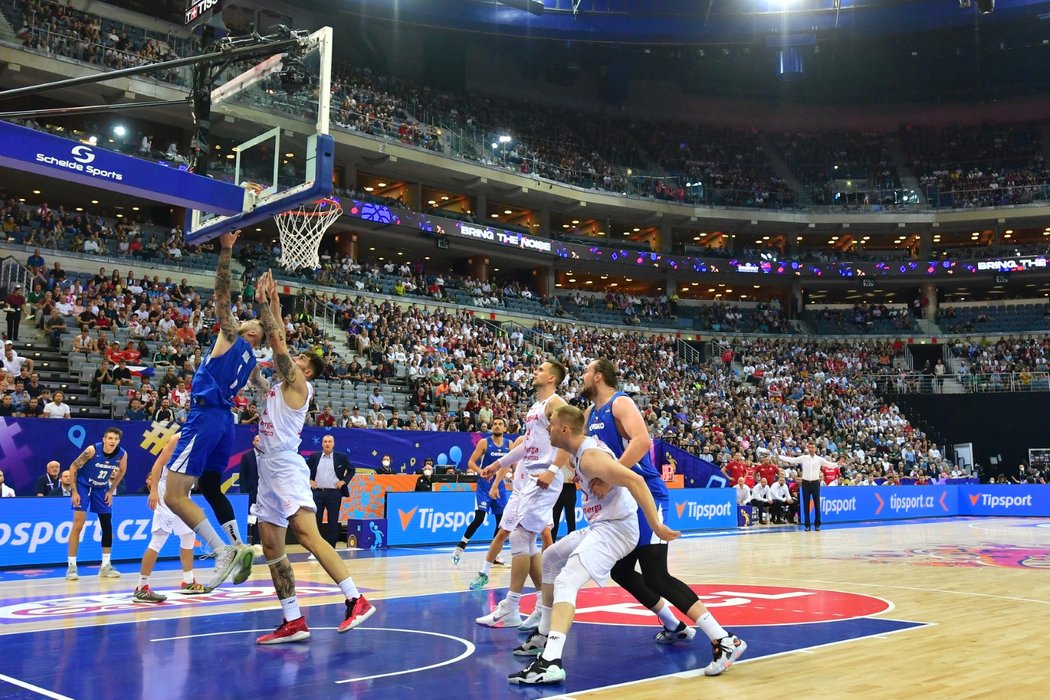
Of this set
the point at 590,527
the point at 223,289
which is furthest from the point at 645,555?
the point at 223,289

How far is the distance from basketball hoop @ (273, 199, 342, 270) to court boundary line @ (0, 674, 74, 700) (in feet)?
24.9

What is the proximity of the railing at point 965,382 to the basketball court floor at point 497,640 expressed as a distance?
30.7 m

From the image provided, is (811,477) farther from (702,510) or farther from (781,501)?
(781,501)

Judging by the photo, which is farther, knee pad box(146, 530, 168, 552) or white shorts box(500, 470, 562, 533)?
knee pad box(146, 530, 168, 552)

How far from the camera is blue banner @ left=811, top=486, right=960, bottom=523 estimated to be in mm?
26672

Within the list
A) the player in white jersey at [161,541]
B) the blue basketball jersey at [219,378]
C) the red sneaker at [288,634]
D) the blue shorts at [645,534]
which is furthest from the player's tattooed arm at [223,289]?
the blue shorts at [645,534]

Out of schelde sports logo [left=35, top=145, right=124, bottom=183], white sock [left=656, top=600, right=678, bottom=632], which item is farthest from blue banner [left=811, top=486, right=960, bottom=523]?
schelde sports logo [left=35, top=145, right=124, bottom=183]

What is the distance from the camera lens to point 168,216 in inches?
1282

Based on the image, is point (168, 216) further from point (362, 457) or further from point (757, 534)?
point (757, 534)

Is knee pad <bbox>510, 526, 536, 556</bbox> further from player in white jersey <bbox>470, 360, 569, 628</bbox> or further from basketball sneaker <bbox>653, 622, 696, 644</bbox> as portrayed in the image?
basketball sneaker <bbox>653, 622, 696, 644</bbox>

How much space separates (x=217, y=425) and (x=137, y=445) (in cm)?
991

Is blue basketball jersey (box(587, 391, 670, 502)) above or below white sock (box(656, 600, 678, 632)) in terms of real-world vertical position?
above

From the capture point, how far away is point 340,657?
641 cm

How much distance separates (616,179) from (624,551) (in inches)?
1556
